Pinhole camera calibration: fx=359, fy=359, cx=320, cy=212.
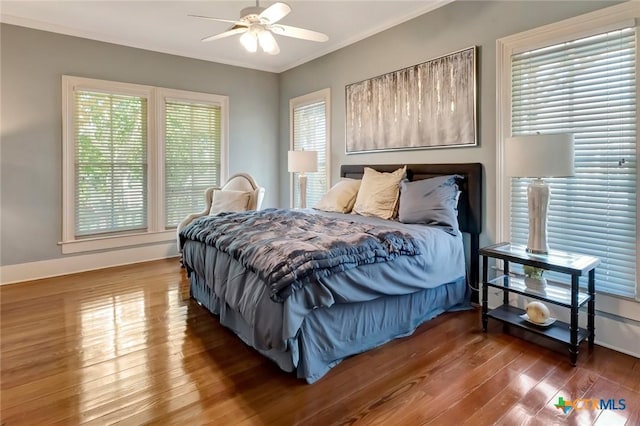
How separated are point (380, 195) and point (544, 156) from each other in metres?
1.45

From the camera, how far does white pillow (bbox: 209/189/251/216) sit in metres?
4.41

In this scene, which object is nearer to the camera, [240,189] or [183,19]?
[183,19]

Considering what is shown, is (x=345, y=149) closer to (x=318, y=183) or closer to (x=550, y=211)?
(x=318, y=183)

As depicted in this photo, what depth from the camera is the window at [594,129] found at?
2328 millimetres

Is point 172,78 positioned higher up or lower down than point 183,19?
lower down

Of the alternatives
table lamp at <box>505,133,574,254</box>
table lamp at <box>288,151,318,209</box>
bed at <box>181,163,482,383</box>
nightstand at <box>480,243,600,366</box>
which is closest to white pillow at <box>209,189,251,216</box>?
table lamp at <box>288,151,318,209</box>

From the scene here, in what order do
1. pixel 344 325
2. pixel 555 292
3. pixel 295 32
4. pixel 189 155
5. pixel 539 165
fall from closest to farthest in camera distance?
1. pixel 344 325
2. pixel 539 165
3. pixel 555 292
4. pixel 295 32
5. pixel 189 155

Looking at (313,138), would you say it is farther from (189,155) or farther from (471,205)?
(471,205)

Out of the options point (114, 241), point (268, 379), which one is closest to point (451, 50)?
point (268, 379)

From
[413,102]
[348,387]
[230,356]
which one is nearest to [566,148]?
[413,102]

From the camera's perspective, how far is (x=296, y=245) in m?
2.11

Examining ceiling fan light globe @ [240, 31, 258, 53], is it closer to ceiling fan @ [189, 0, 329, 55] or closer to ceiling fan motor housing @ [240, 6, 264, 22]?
ceiling fan @ [189, 0, 329, 55]

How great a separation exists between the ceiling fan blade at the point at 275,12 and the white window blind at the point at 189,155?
106 inches

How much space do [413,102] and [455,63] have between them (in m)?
0.53
